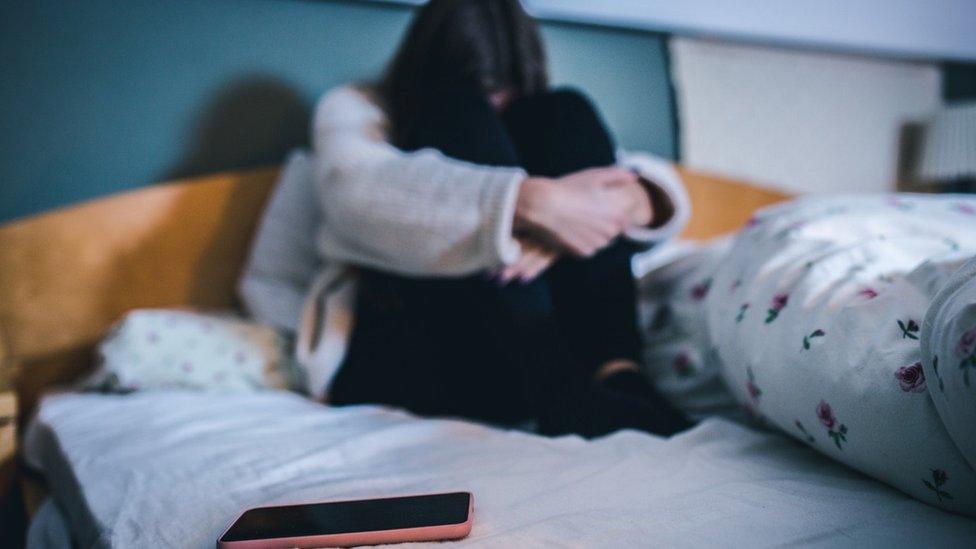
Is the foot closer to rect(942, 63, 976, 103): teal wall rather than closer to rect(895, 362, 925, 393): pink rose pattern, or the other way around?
rect(895, 362, 925, 393): pink rose pattern

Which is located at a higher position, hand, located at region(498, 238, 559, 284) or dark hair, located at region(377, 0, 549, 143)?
dark hair, located at region(377, 0, 549, 143)

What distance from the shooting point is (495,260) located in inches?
28.3

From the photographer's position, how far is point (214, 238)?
3.69 ft

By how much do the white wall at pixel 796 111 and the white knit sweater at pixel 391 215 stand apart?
0.73 meters

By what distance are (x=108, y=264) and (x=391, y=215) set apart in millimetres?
580

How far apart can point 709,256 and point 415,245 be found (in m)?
0.42

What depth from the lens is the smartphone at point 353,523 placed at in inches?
15.7

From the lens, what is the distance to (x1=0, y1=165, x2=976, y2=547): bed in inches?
15.8

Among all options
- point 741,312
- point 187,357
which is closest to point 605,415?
point 741,312

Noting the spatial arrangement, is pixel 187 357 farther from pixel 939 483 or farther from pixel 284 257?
pixel 939 483

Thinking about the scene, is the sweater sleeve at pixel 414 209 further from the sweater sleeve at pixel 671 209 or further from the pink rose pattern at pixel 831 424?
the pink rose pattern at pixel 831 424

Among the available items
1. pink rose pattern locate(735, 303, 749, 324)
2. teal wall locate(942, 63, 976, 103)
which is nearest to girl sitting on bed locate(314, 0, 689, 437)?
pink rose pattern locate(735, 303, 749, 324)

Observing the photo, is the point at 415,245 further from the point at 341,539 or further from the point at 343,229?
the point at 341,539

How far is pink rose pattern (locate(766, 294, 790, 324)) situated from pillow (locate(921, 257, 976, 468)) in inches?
6.1
